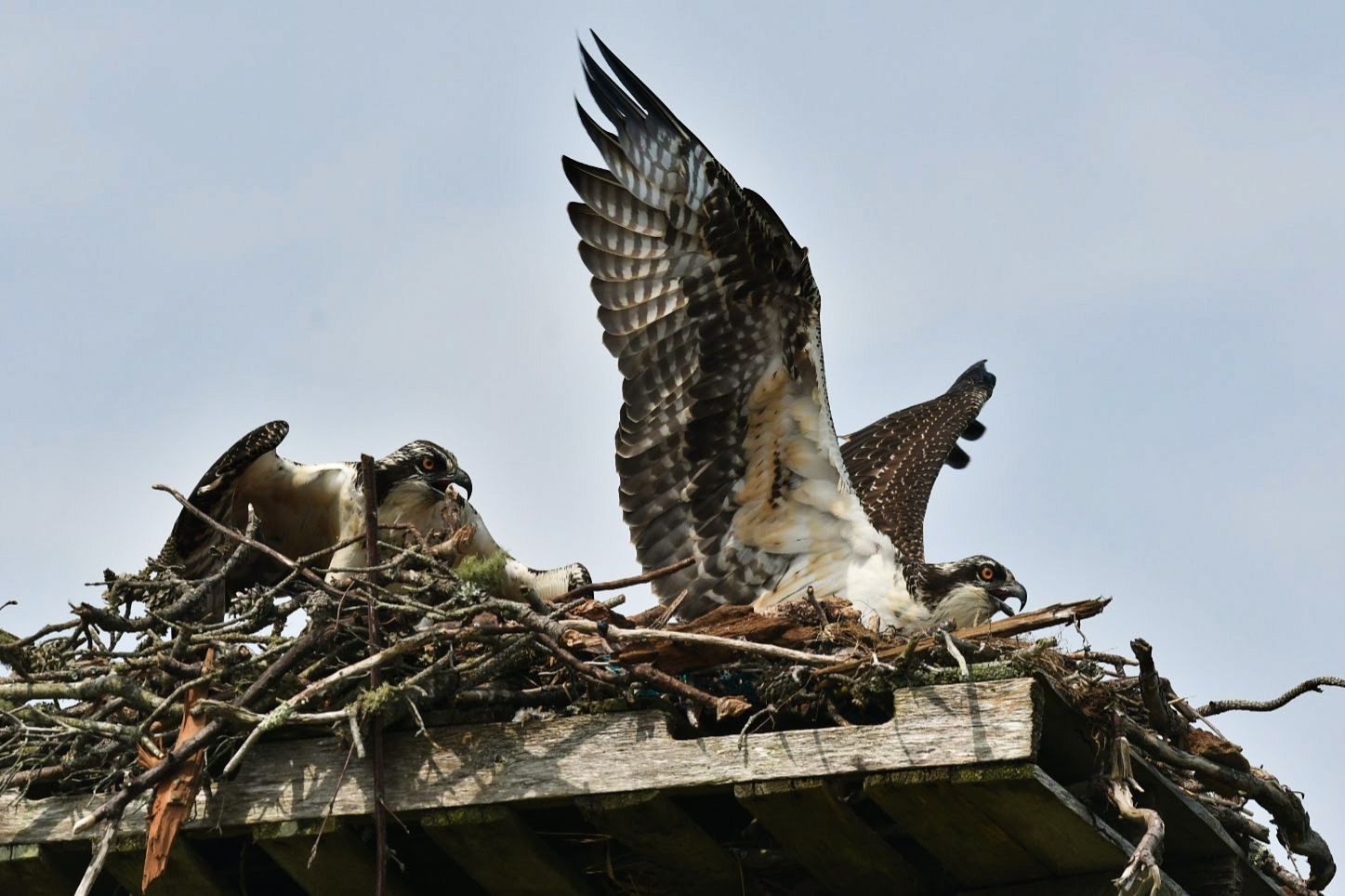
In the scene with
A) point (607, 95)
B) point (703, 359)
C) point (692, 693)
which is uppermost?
point (607, 95)

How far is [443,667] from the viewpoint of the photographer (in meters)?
4.69

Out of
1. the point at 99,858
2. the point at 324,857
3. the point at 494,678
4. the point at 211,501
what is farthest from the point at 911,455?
the point at 99,858

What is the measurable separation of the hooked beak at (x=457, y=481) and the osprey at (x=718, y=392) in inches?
29.5

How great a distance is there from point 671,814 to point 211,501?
2.85 meters

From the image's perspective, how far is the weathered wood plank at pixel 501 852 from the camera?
4551 mm

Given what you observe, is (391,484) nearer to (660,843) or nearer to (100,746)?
(100,746)

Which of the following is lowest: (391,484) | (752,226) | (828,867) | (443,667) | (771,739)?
(828,867)

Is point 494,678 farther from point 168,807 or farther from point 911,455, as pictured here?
point 911,455

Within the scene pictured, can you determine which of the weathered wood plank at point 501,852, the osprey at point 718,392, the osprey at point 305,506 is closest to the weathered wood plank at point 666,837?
the weathered wood plank at point 501,852

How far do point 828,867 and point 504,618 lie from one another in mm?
1069

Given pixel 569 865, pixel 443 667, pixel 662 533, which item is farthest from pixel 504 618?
pixel 662 533

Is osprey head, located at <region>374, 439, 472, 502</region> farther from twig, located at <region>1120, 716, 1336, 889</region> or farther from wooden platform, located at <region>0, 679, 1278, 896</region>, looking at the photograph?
twig, located at <region>1120, 716, 1336, 889</region>

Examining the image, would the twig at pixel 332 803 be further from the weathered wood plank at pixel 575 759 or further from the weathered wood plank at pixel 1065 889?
the weathered wood plank at pixel 1065 889

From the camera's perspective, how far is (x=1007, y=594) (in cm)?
727
